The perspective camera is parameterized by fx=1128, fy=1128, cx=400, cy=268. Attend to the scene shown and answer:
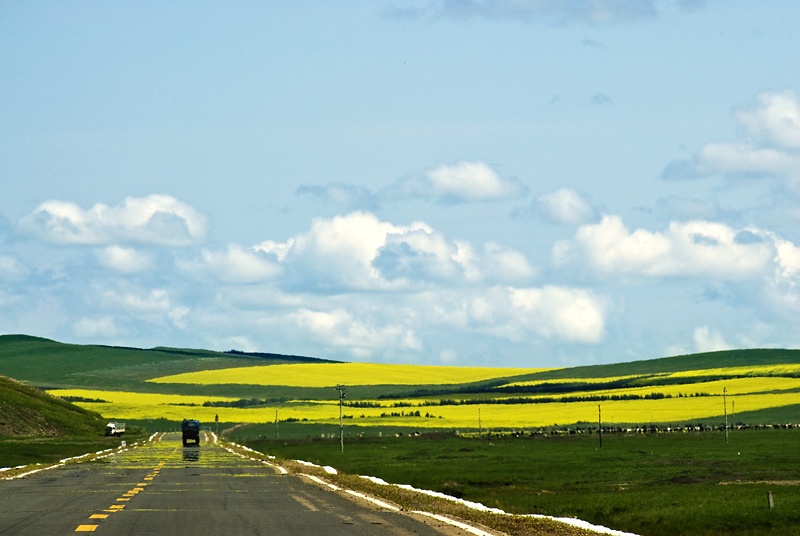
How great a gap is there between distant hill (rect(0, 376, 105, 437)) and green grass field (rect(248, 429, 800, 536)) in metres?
37.1

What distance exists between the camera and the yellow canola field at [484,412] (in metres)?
149

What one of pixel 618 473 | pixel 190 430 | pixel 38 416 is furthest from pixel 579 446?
pixel 38 416

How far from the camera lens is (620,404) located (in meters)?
163

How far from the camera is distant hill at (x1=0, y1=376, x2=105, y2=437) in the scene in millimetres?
140250

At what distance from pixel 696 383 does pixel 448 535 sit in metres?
171

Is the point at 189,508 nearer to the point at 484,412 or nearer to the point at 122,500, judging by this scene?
the point at 122,500

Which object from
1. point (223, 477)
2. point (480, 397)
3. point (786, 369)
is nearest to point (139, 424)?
point (480, 397)

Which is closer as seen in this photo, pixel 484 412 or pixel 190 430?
pixel 190 430

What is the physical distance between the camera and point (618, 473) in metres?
72.5

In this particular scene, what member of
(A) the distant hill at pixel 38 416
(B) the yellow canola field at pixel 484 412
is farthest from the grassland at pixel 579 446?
(A) the distant hill at pixel 38 416

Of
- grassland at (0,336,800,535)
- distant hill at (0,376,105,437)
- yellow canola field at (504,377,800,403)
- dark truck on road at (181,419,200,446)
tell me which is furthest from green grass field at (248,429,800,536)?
yellow canola field at (504,377,800,403)

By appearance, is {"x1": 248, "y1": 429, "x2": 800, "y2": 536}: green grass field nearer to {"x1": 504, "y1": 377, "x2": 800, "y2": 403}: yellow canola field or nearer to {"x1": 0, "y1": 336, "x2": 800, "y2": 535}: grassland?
{"x1": 0, "y1": 336, "x2": 800, "y2": 535}: grassland

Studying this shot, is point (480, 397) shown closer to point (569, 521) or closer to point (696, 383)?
point (696, 383)

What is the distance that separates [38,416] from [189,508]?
4979 inches
